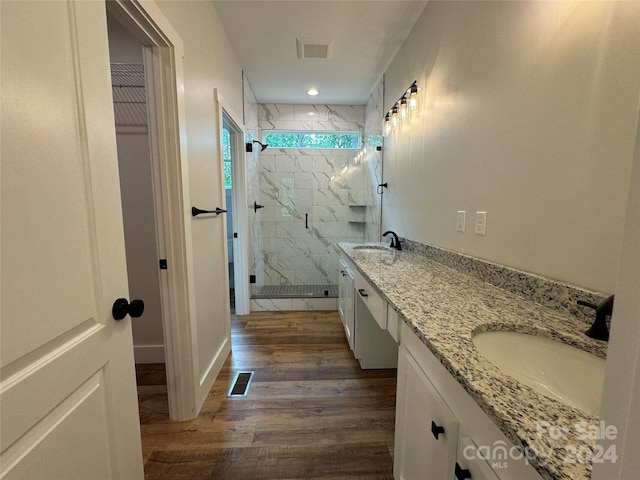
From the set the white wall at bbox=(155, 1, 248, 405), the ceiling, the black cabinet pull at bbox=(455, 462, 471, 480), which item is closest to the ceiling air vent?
the ceiling

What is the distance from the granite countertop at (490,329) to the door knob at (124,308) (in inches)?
33.9

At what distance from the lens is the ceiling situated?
6.31 feet

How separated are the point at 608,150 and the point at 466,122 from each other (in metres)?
0.77

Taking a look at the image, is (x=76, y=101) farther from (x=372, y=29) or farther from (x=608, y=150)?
(x=372, y=29)

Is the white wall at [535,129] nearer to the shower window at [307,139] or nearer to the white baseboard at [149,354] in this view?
the shower window at [307,139]

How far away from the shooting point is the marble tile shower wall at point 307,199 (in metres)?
3.74

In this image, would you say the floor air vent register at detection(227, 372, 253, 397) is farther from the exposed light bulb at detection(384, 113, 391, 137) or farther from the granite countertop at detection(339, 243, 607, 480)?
the exposed light bulb at detection(384, 113, 391, 137)

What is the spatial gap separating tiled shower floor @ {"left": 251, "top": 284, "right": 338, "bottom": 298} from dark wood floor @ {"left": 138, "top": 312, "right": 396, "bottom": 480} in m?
1.01

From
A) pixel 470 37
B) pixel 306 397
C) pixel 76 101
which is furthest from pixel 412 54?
pixel 306 397

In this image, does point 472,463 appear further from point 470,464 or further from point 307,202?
point 307,202

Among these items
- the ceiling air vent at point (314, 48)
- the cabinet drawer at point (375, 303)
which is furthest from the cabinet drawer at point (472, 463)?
the ceiling air vent at point (314, 48)

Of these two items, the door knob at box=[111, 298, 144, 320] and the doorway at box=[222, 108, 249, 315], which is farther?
the doorway at box=[222, 108, 249, 315]

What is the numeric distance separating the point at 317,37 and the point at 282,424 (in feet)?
9.24

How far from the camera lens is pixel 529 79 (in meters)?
1.07
